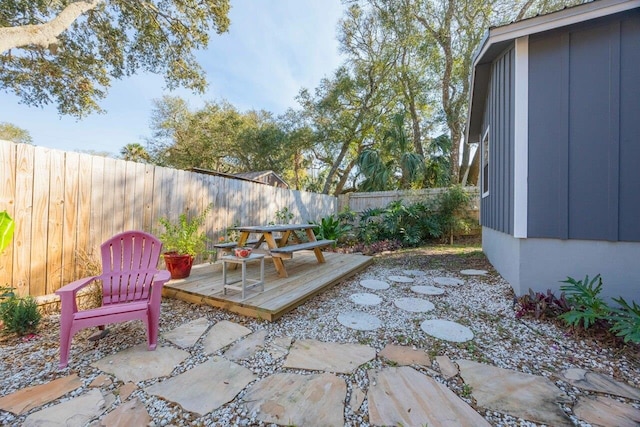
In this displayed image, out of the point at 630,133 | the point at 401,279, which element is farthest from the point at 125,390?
the point at 630,133

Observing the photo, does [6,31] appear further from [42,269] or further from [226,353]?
[226,353]

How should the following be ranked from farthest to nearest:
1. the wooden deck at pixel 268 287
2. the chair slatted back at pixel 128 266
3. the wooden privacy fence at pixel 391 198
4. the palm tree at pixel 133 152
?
the palm tree at pixel 133 152 → the wooden privacy fence at pixel 391 198 → the wooden deck at pixel 268 287 → the chair slatted back at pixel 128 266

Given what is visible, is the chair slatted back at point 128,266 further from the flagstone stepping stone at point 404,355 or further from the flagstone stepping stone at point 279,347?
the flagstone stepping stone at point 404,355

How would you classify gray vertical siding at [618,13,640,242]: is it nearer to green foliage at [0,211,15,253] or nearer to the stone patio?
the stone patio

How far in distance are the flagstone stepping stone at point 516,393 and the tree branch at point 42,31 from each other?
9.00 meters

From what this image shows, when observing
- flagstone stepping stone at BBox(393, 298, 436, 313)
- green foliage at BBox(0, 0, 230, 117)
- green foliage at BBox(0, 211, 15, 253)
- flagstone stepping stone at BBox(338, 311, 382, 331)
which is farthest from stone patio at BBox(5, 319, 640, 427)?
green foliage at BBox(0, 0, 230, 117)

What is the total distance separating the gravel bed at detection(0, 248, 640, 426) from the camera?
137 centimetres

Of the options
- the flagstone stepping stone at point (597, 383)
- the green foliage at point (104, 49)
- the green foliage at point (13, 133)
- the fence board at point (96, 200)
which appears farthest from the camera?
the green foliage at point (13, 133)

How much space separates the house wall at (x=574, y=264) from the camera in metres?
2.43

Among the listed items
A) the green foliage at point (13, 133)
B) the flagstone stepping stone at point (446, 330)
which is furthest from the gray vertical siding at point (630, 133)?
the green foliage at point (13, 133)

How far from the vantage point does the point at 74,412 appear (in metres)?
1.30

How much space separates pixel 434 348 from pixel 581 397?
2.54 ft

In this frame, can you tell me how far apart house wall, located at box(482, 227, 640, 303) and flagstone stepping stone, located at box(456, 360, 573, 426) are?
1548 millimetres

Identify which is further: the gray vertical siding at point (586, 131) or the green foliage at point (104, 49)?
the green foliage at point (104, 49)
